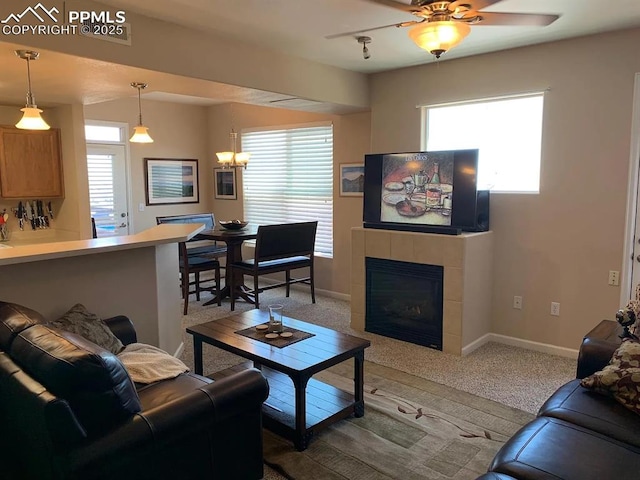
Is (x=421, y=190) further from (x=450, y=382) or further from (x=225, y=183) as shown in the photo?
(x=225, y=183)

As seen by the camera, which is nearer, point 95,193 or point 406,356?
point 406,356

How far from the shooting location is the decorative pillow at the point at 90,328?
103 inches

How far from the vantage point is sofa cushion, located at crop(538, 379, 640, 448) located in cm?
195

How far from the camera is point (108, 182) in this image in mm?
6582

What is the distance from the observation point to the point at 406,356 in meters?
4.10

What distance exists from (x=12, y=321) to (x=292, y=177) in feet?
15.8

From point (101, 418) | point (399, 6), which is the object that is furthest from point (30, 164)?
point (399, 6)

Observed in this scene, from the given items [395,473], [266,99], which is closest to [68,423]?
[395,473]


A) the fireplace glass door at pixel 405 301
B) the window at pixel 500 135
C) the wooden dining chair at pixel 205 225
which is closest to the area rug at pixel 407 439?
the fireplace glass door at pixel 405 301

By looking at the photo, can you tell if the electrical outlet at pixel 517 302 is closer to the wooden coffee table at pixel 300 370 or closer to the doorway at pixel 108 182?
the wooden coffee table at pixel 300 370

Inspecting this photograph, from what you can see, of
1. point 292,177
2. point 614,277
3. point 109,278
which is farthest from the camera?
point 292,177

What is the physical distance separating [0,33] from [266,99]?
235 cm

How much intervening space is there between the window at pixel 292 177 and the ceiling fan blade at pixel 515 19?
138 inches

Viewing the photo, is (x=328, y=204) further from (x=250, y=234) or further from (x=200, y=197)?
(x=200, y=197)
